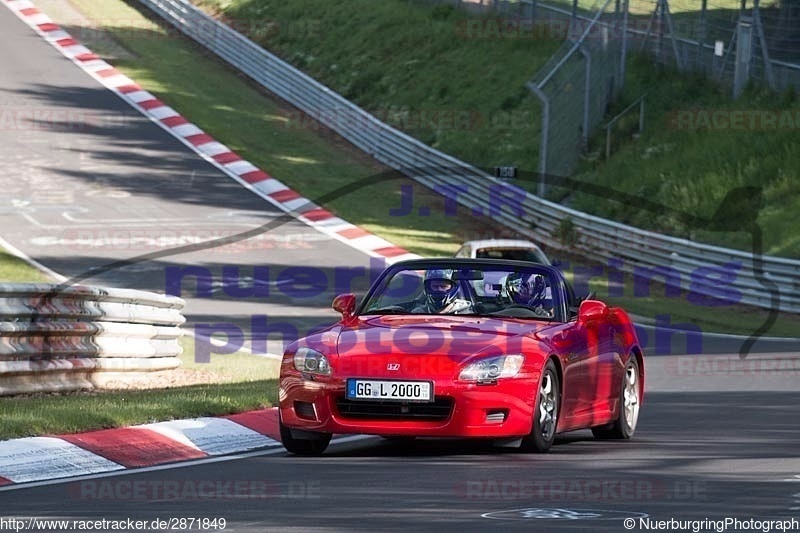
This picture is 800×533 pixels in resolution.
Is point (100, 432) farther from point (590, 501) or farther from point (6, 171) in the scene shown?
point (6, 171)

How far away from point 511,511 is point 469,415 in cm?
239

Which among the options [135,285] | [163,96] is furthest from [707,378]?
[163,96]

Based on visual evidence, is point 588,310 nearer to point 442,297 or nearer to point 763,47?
point 442,297

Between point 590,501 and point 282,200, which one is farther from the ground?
point 590,501

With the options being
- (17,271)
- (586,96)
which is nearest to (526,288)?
(17,271)

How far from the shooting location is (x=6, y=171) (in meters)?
36.8

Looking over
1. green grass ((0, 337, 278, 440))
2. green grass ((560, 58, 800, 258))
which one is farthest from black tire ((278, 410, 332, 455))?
green grass ((560, 58, 800, 258))

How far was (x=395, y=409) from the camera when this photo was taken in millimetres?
10398

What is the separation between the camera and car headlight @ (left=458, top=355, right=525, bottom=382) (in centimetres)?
1038

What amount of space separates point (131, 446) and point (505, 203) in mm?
25523

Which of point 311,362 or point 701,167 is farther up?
point 311,362

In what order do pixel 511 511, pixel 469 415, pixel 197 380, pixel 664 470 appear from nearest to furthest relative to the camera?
1. pixel 511 511
2. pixel 664 470
3. pixel 469 415
4. pixel 197 380

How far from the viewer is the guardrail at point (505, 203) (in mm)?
28406

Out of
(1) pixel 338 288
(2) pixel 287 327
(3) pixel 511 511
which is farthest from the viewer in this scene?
(1) pixel 338 288
